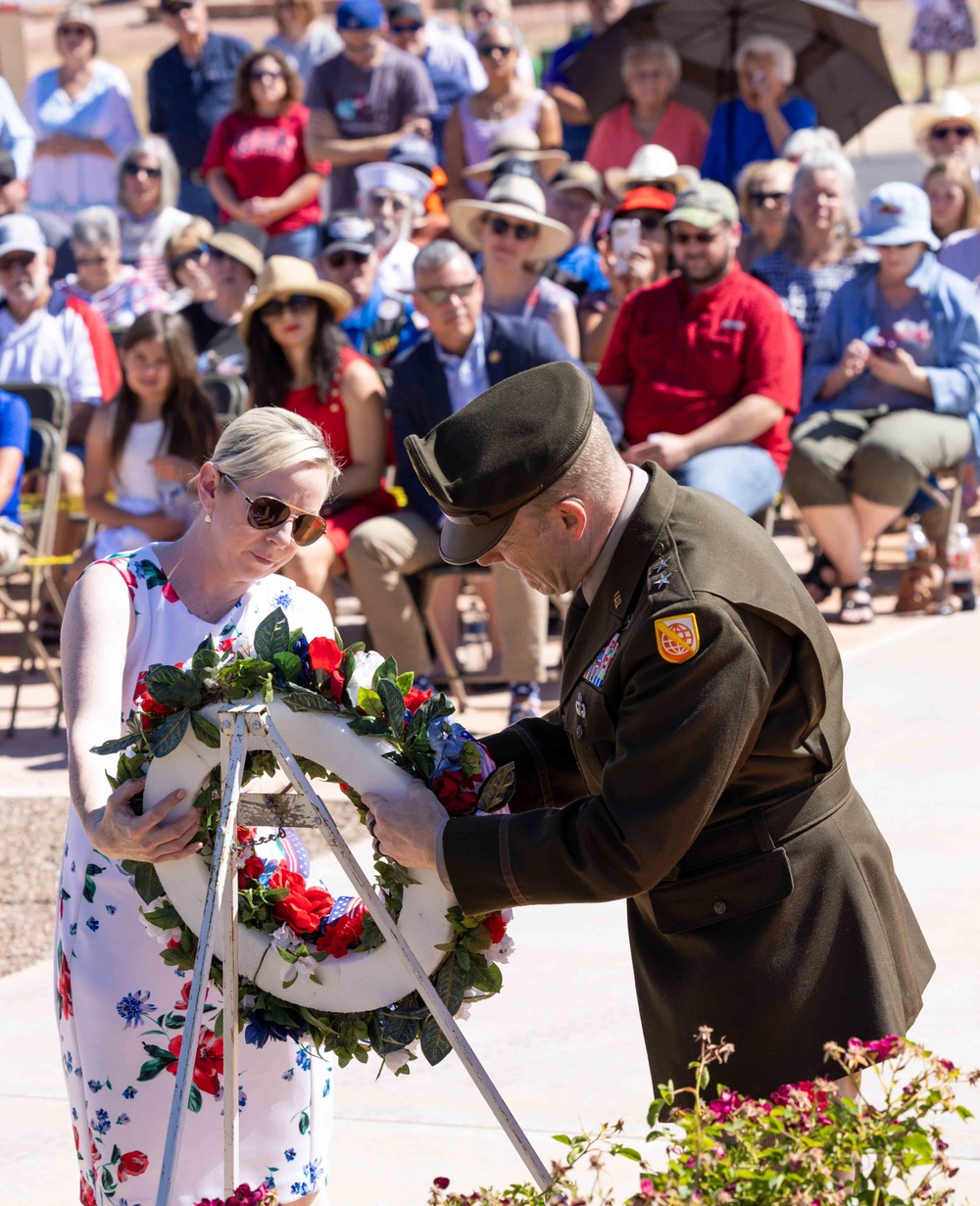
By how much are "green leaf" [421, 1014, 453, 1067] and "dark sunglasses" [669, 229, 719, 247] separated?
18.2 feet

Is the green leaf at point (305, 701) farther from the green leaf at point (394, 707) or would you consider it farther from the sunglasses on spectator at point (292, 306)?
the sunglasses on spectator at point (292, 306)

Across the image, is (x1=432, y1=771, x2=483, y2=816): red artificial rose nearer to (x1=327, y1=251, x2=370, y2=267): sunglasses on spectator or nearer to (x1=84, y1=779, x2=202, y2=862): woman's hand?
(x1=84, y1=779, x2=202, y2=862): woman's hand

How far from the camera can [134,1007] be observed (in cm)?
290

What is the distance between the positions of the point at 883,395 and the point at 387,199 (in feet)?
10.5

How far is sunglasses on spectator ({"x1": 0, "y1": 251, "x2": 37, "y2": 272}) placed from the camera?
9.44m

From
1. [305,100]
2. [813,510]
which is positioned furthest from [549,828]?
[305,100]

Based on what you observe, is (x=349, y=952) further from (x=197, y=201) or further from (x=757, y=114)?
(x=197, y=201)

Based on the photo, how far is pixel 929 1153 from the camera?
197 centimetres

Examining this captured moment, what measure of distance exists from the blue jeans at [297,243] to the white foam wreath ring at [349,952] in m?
7.97

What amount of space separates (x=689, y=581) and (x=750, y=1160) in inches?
30.8

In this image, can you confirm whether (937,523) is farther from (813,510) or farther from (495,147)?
(495,147)

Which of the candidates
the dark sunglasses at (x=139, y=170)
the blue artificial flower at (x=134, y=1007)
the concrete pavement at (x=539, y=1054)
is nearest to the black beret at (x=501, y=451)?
the blue artificial flower at (x=134, y=1007)

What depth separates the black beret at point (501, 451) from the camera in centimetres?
233

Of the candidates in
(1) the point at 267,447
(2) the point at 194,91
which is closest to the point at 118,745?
(1) the point at 267,447
